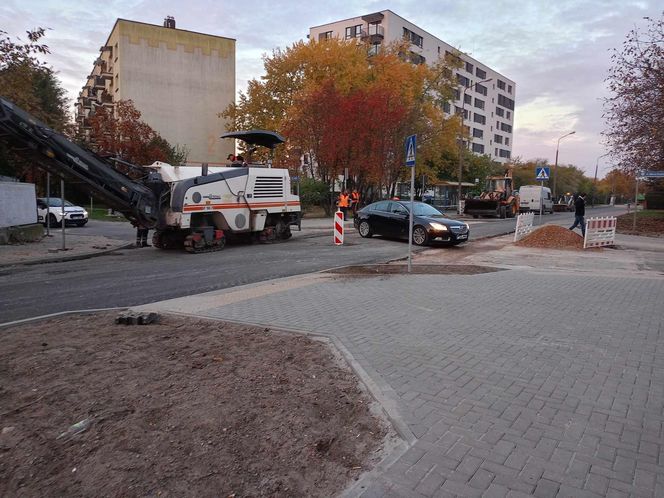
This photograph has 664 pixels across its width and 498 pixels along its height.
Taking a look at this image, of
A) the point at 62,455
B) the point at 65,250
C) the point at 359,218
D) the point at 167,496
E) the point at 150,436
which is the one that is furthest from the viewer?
the point at 359,218

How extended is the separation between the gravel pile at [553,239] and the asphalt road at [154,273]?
2.94m

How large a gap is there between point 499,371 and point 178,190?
37.2ft

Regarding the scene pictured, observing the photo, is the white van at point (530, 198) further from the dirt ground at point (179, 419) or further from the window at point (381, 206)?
the dirt ground at point (179, 419)

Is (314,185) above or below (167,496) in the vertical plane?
above

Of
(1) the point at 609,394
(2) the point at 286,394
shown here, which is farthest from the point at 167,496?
(1) the point at 609,394

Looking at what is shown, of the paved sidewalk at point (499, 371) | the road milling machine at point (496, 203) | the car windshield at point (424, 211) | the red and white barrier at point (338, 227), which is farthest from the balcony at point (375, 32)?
the paved sidewalk at point (499, 371)

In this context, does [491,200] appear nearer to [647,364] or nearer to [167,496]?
[647,364]

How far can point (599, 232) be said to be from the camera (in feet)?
56.0

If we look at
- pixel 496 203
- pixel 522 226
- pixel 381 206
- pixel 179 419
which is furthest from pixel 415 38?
pixel 179 419

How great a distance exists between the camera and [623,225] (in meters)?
27.8

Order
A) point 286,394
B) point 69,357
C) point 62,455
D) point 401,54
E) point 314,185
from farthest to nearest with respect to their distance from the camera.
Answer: point 401,54
point 314,185
point 69,357
point 286,394
point 62,455

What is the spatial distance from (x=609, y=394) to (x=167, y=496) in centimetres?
360

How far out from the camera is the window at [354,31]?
6907 centimetres

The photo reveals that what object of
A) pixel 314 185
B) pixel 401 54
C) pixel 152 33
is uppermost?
pixel 152 33
